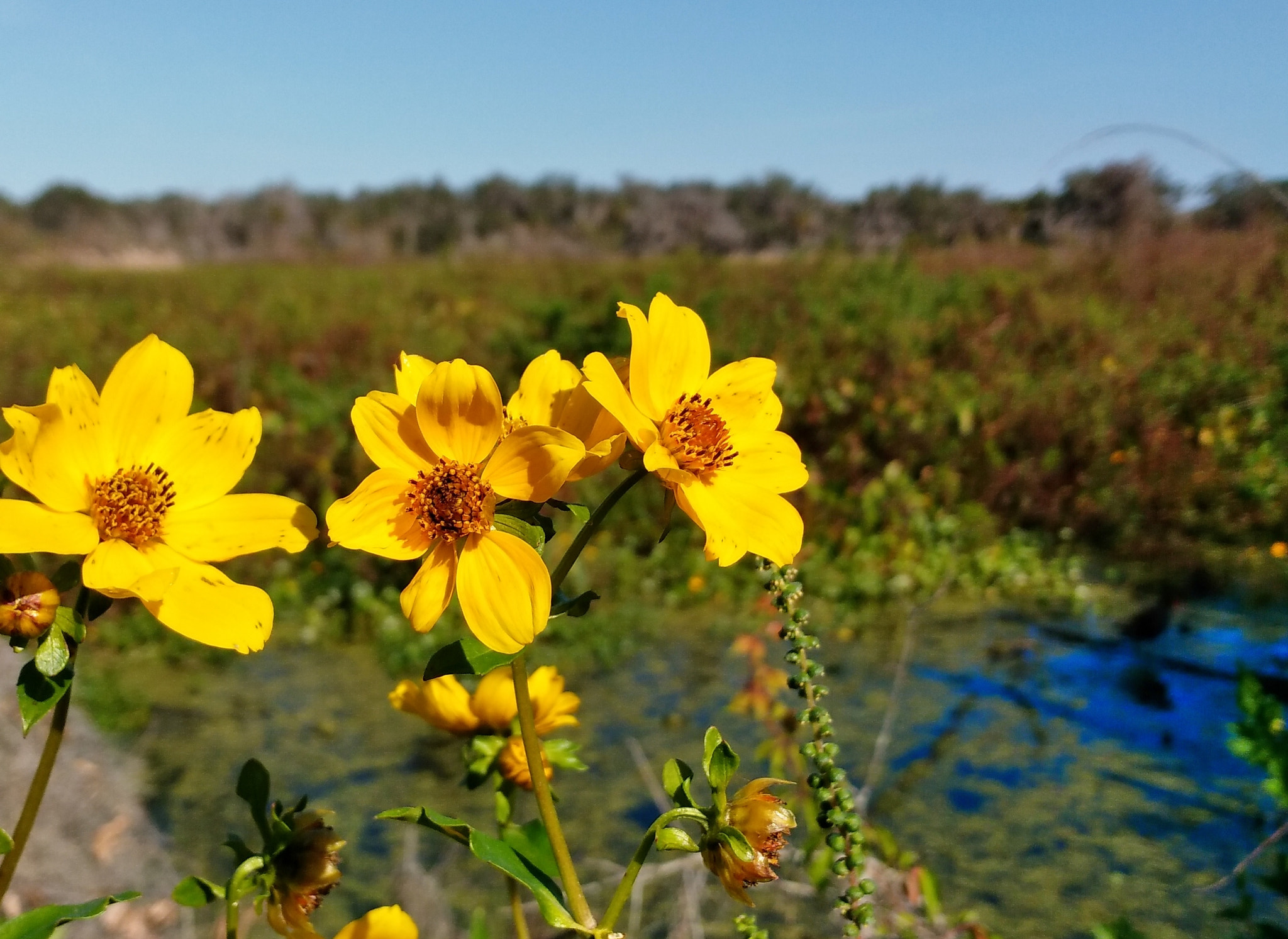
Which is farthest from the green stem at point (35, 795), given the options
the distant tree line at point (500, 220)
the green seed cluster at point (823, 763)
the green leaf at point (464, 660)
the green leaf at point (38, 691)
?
the distant tree line at point (500, 220)

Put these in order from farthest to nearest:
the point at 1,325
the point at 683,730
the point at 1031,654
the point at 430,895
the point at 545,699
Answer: the point at 1,325 → the point at 1031,654 → the point at 683,730 → the point at 430,895 → the point at 545,699

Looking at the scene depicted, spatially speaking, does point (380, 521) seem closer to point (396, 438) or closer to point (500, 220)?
point (396, 438)

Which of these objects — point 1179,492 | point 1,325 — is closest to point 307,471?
point 1179,492

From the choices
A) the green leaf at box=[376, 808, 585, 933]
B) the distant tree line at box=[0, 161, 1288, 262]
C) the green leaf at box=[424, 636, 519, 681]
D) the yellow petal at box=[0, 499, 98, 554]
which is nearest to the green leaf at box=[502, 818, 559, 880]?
Result: the green leaf at box=[376, 808, 585, 933]

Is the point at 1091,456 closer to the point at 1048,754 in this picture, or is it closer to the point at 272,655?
the point at 1048,754

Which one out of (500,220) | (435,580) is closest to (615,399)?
(435,580)

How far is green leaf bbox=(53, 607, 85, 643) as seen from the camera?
56cm

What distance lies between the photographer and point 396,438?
25.5 inches

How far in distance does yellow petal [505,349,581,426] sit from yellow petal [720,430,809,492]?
0.44 feet

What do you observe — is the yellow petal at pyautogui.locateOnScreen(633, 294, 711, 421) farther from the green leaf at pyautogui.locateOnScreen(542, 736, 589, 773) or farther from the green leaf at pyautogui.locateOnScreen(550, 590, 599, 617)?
the green leaf at pyautogui.locateOnScreen(542, 736, 589, 773)

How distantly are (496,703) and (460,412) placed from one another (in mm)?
330

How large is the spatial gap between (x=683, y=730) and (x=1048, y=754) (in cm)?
102

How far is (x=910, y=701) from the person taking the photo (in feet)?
9.44

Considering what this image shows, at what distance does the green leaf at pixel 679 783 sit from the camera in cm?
62
